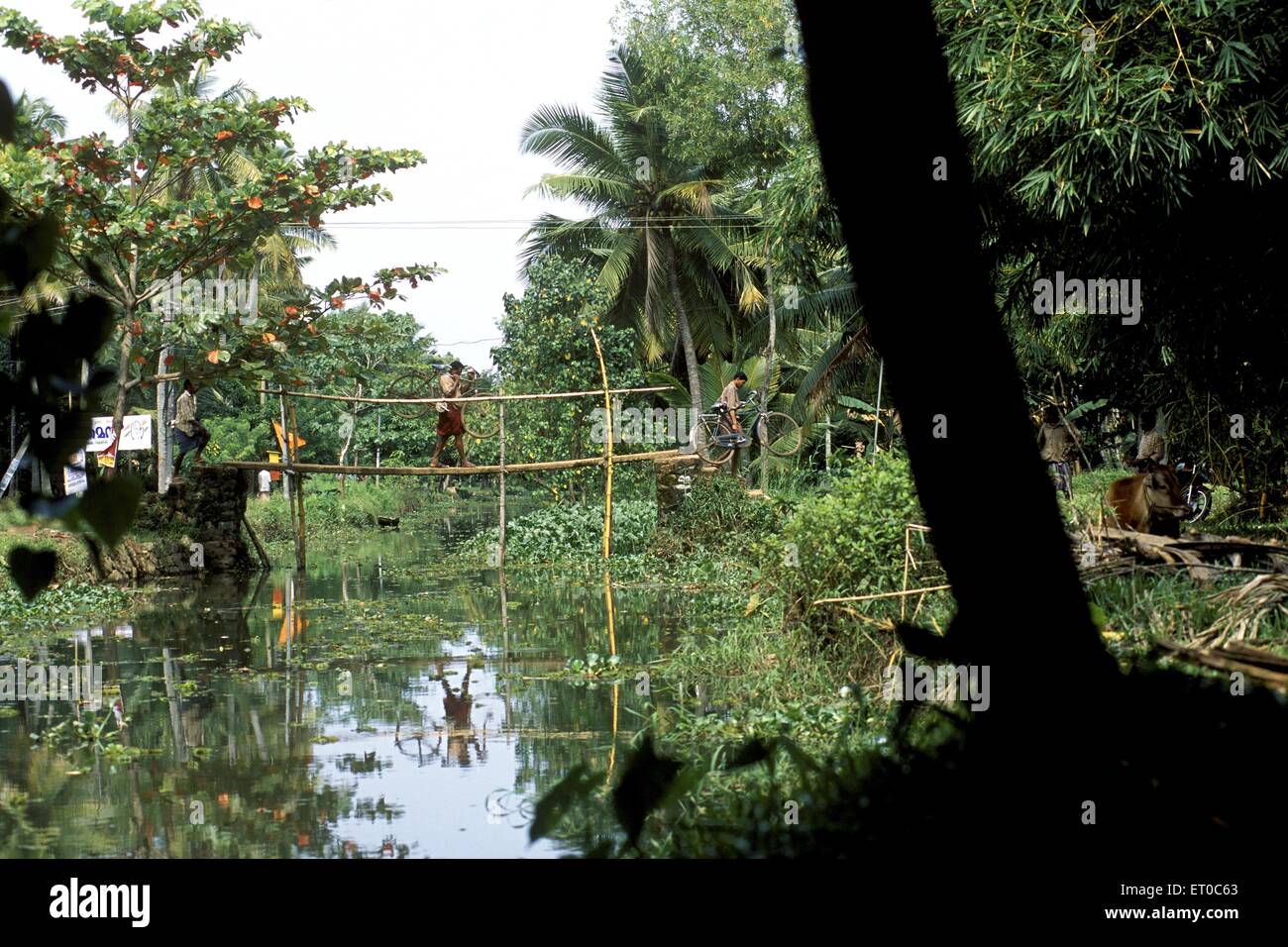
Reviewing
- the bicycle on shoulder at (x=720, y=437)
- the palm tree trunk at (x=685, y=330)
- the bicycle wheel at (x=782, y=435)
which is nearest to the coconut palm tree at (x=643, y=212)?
the palm tree trunk at (x=685, y=330)

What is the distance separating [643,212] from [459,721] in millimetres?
16513

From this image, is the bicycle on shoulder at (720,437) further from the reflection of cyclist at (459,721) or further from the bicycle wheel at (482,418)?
the bicycle wheel at (482,418)

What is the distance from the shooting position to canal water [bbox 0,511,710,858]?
16.9 ft

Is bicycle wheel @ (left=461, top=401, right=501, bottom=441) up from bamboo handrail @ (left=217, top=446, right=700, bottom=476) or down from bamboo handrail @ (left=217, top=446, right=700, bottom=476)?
up

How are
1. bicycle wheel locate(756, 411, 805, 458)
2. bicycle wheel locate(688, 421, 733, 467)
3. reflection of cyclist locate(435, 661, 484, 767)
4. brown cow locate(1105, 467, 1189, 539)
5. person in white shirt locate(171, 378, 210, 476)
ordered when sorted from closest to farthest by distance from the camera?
reflection of cyclist locate(435, 661, 484, 767) < brown cow locate(1105, 467, 1189, 539) < person in white shirt locate(171, 378, 210, 476) < bicycle wheel locate(688, 421, 733, 467) < bicycle wheel locate(756, 411, 805, 458)

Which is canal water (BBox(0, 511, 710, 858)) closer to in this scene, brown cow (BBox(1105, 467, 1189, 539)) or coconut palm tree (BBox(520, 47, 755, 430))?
brown cow (BBox(1105, 467, 1189, 539))

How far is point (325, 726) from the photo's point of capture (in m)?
7.07

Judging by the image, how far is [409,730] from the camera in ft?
22.7

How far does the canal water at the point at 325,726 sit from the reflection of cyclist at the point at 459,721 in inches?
0.8

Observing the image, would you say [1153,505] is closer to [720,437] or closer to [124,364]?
[720,437]

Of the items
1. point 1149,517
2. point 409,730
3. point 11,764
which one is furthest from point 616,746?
point 1149,517

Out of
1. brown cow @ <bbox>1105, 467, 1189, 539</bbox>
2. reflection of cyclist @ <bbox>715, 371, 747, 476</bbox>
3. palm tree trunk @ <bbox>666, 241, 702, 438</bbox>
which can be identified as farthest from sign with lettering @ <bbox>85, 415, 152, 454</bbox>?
brown cow @ <bbox>1105, 467, 1189, 539</bbox>

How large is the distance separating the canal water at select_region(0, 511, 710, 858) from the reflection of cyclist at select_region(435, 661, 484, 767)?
0.8 inches

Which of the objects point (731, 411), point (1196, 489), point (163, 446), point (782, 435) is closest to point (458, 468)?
point (731, 411)
